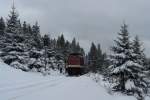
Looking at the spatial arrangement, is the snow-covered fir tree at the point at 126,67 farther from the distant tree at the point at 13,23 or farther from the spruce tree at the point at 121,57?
the distant tree at the point at 13,23

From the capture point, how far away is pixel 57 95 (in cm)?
1375

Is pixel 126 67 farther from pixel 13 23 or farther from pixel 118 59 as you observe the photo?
pixel 13 23

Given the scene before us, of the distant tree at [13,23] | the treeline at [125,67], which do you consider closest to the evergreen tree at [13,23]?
the distant tree at [13,23]

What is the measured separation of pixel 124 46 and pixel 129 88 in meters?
4.01

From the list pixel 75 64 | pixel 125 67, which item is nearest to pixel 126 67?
pixel 125 67

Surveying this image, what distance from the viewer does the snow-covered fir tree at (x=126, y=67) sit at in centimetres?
2422

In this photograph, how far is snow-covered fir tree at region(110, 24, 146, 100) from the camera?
24219 mm

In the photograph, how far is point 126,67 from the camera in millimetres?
24375

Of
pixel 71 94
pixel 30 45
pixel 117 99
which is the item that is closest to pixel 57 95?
pixel 71 94

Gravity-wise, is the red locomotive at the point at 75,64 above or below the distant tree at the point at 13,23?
below

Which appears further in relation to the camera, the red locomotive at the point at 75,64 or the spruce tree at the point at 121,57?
the red locomotive at the point at 75,64

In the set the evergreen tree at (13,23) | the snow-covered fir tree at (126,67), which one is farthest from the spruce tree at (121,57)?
the evergreen tree at (13,23)

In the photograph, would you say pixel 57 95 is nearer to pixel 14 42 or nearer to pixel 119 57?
pixel 119 57

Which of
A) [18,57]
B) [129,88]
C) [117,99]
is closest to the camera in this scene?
[117,99]
